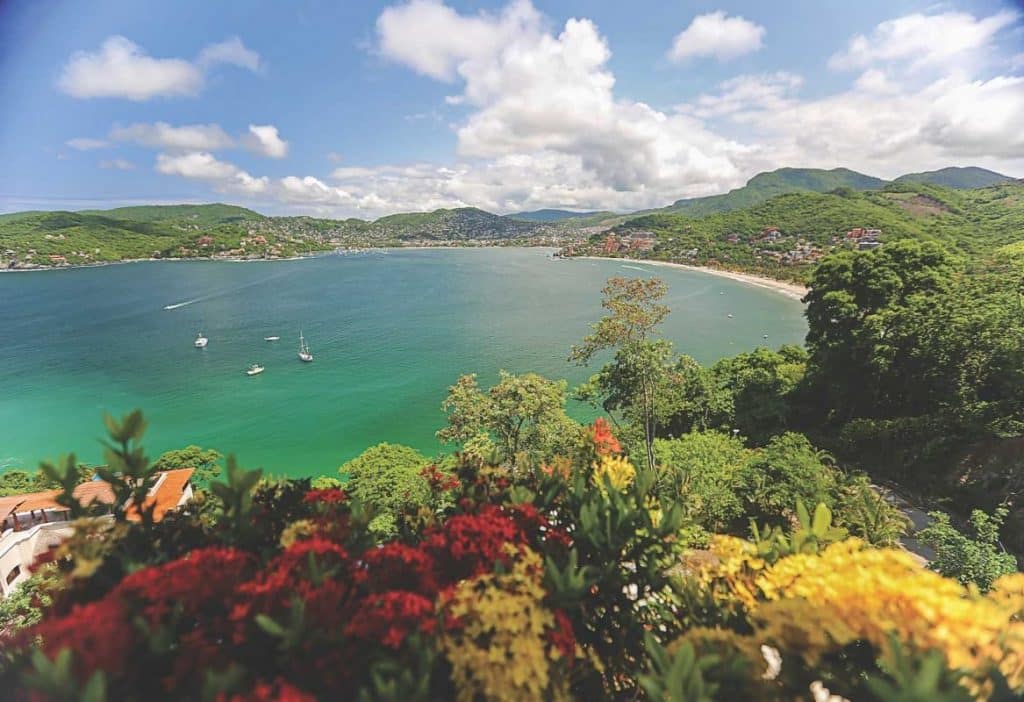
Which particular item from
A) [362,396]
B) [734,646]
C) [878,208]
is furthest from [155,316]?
[878,208]

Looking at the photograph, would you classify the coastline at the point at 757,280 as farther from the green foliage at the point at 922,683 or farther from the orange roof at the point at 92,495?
the green foliage at the point at 922,683

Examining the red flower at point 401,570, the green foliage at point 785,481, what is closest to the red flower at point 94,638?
the red flower at point 401,570

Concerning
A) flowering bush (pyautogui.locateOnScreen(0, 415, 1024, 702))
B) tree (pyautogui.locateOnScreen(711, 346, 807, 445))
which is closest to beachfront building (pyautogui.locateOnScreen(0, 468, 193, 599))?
flowering bush (pyautogui.locateOnScreen(0, 415, 1024, 702))

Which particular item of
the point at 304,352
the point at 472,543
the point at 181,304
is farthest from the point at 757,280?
the point at 181,304

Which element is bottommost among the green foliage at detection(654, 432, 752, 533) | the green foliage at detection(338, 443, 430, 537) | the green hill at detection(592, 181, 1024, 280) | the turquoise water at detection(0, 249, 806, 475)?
the turquoise water at detection(0, 249, 806, 475)

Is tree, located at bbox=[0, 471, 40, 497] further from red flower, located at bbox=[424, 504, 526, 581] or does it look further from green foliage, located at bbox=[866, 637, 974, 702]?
green foliage, located at bbox=[866, 637, 974, 702]

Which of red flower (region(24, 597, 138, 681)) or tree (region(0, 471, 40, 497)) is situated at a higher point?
red flower (region(24, 597, 138, 681))

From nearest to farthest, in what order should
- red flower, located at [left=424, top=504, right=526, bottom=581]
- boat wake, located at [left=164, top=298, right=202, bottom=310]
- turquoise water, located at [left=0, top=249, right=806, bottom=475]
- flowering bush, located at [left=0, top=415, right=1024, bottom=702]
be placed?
flowering bush, located at [left=0, top=415, right=1024, bottom=702] < red flower, located at [left=424, top=504, right=526, bottom=581] < turquoise water, located at [left=0, top=249, right=806, bottom=475] < boat wake, located at [left=164, top=298, right=202, bottom=310]
